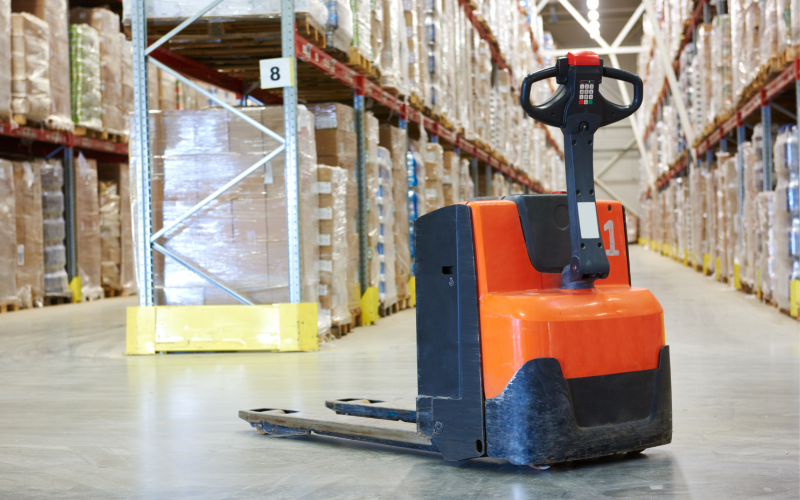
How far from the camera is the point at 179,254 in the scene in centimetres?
577

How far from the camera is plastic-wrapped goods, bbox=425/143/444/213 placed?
969 cm

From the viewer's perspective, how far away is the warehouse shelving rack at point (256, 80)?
5473 mm

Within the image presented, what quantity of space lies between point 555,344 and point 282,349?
3.35 m

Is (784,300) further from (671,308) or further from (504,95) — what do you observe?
(504,95)

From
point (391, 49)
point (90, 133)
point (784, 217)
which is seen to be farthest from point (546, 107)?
point (90, 133)

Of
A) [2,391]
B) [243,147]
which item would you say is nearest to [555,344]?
[2,391]

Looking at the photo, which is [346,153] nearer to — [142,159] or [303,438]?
[142,159]

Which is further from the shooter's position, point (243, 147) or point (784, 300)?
point (784, 300)

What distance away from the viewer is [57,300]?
10312 millimetres

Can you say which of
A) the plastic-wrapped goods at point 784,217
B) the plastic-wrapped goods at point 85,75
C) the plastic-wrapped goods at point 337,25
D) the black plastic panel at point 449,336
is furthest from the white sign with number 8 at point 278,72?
the plastic-wrapped goods at point 85,75

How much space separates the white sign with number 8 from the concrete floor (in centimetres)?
174

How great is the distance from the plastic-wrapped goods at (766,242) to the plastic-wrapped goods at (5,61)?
24.9 ft

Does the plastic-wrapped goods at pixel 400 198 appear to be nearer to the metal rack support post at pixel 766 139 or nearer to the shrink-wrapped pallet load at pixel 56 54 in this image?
the metal rack support post at pixel 766 139

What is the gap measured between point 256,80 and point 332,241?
290 cm
